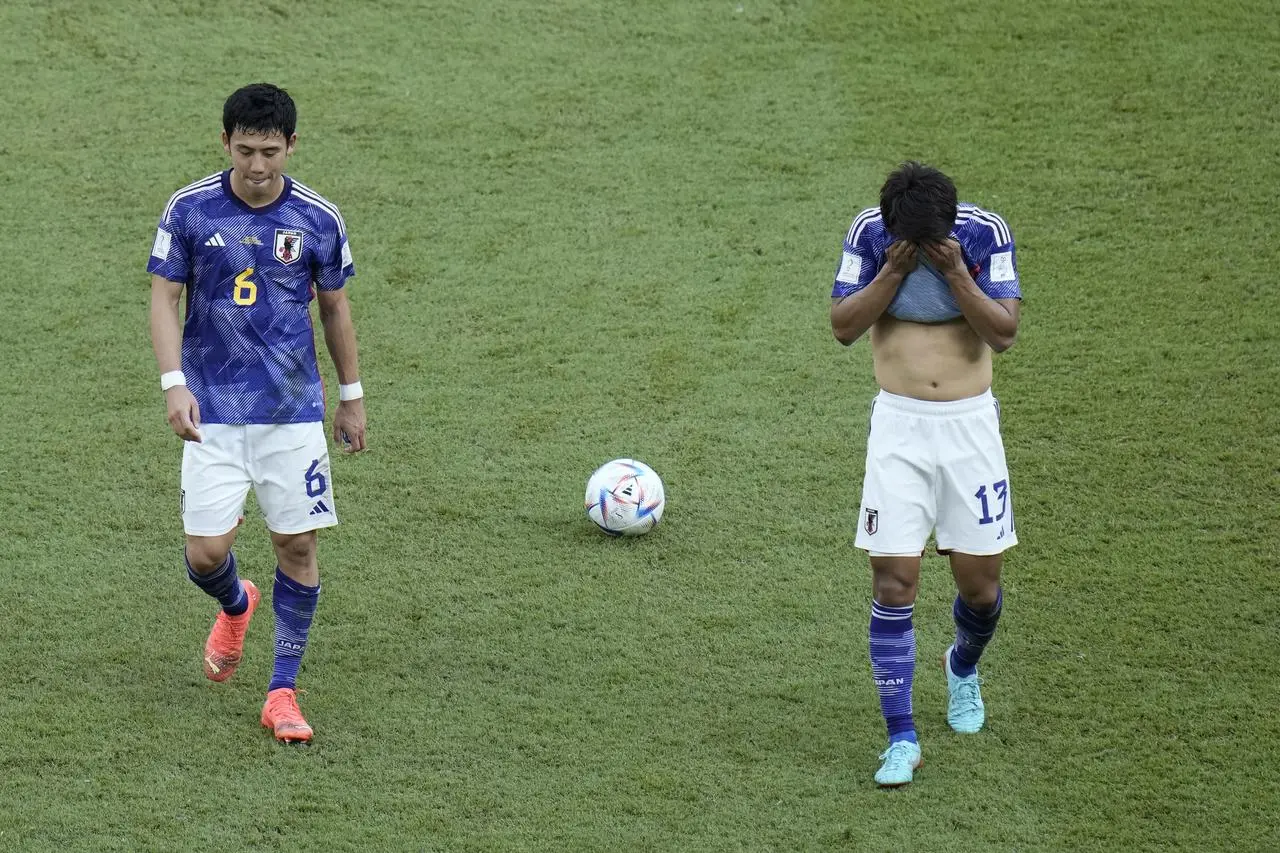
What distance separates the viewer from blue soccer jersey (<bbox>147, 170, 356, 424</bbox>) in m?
5.16

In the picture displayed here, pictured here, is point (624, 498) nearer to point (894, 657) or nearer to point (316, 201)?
point (894, 657)

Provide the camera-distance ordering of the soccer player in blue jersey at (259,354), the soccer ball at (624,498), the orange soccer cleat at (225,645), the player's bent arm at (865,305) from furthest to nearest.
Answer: the soccer ball at (624,498), the orange soccer cleat at (225,645), the soccer player in blue jersey at (259,354), the player's bent arm at (865,305)

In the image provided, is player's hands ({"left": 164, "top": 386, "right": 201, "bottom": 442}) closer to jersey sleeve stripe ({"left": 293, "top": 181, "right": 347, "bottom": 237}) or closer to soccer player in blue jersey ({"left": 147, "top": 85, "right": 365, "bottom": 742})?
soccer player in blue jersey ({"left": 147, "top": 85, "right": 365, "bottom": 742})

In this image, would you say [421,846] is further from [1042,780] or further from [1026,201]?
[1026,201]

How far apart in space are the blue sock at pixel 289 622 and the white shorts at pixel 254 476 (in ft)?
0.67

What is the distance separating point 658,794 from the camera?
5.14 metres

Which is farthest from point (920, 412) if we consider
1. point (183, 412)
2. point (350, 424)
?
point (183, 412)

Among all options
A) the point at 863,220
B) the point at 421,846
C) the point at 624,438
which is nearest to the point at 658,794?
the point at 421,846

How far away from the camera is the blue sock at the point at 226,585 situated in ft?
17.9

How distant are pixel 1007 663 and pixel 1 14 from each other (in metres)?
8.48

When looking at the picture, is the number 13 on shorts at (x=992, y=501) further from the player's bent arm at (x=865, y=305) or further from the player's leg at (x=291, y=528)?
the player's leg at (x=291, y=528)

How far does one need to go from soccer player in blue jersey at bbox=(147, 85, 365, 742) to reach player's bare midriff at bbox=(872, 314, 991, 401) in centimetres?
182

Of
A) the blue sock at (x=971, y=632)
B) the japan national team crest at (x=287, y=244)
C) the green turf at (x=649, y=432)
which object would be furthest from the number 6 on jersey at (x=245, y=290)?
the blue sock at (x=971, y=632)

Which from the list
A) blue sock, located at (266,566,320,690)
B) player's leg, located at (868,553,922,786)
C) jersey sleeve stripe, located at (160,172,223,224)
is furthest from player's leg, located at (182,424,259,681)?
player's leg, located at (868,553,922,786)
